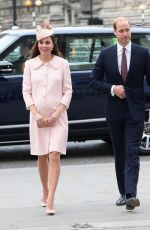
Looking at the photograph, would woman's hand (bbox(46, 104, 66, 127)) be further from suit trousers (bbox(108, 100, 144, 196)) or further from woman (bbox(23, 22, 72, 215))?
suit trousers (bbox(108, 100, 144, 196))

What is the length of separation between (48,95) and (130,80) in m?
0.78

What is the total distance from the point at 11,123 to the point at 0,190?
2443 mm

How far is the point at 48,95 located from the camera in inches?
313

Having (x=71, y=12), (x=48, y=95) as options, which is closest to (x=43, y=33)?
(x=48, y=95)

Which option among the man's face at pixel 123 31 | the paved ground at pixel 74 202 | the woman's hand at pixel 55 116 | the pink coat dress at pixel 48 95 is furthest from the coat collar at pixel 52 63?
the paved ground at pixel 74 202

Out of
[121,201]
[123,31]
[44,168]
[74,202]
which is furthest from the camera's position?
[74,202]

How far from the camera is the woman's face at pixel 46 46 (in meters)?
7.95

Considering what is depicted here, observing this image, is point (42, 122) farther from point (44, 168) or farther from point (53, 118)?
point (44, 168)

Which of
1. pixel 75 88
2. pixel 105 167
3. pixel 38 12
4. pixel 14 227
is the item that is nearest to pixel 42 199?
pixel 14 227

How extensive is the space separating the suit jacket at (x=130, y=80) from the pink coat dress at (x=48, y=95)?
40 centimetres

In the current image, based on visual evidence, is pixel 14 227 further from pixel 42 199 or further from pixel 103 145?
pixel 103 145

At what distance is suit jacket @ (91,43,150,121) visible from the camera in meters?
8.08

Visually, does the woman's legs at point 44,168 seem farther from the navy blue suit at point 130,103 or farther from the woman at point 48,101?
the navy blue suit at point 130,103

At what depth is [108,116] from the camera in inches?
325
